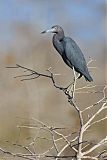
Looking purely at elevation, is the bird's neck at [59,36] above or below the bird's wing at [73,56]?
above

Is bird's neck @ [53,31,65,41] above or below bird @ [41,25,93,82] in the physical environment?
above

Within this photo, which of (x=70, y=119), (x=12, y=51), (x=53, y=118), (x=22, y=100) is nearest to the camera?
(x=70, y=119)

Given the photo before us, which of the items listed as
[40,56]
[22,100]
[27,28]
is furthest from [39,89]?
[27,28]

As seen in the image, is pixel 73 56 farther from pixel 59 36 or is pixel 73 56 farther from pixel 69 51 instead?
pixel 59 36

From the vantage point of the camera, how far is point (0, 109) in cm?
691

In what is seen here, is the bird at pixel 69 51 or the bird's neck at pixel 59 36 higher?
the bird's neck at pixel 59 36

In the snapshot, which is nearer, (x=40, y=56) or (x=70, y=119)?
(x=70, y=119)

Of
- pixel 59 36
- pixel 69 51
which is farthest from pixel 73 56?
pixel 59 36

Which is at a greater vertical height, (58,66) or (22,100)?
(58,66)

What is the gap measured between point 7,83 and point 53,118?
4.07ft

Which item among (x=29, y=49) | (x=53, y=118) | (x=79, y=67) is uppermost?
(x=79, y=67)

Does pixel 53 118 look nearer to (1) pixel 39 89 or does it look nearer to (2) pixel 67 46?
(1) pixel 39 89

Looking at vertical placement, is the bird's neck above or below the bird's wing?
above

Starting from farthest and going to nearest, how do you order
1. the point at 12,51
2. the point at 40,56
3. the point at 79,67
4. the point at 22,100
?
the point at 12,51, the point at 40,56, the point at 22,100, the point at 79,67
